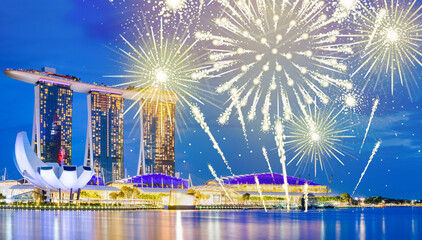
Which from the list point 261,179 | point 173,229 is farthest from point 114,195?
point 173,229

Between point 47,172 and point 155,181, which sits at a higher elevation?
point 47,172

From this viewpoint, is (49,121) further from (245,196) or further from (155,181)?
(245,196)

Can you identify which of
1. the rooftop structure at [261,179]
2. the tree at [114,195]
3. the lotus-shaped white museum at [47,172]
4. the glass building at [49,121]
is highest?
the glass building at [49,121]

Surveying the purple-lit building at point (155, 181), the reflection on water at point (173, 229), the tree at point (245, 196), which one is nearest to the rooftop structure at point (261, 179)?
the tree at point (245, 196)

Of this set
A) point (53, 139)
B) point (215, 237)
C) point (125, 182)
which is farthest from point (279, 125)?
point (53, 139)

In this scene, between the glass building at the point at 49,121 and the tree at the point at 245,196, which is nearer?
the tree at the point at 245,196

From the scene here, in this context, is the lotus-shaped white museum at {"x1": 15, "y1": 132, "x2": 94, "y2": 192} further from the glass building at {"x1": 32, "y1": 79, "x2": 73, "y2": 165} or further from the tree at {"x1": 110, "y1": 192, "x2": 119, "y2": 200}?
the glass building at {"x1": 32, "y1": 79, "x2": 73, "y2": 165}

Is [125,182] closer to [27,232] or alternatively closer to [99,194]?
[99,194]

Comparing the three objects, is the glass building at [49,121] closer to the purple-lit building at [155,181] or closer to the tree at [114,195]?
the purple-lit building at [155,181]
